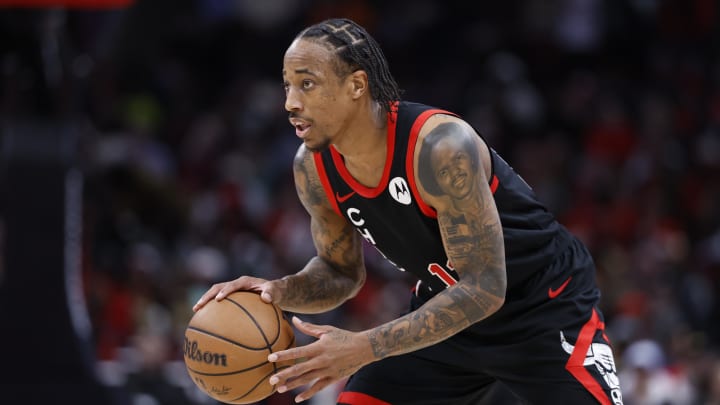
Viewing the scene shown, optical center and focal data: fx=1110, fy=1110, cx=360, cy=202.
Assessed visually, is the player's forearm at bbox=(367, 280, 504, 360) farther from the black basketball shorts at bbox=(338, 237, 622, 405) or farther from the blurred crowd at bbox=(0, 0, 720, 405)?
the blurred crowd at bbox=(0, 0, 720, 405)

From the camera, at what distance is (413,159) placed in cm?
365

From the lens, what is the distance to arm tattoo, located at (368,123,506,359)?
11.6 ft

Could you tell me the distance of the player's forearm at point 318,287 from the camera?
13.4 ft

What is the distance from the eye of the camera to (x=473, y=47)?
39.0 feet

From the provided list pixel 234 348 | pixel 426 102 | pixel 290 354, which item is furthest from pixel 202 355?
pixel 426 102

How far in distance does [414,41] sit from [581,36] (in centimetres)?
179

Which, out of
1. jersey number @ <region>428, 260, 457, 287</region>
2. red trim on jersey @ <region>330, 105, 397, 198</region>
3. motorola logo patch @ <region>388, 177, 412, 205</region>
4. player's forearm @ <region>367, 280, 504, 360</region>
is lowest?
player's forearm @ <region>367, 280, 504, 360</region>

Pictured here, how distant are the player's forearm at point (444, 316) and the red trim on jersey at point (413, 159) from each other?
0.31m

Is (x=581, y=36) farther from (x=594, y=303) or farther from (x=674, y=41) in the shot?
(x=594, y=303)

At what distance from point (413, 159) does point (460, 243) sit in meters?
0.32

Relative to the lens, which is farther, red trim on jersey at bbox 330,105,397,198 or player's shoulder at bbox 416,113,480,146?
red trim on jersey at bbox 330,105,397,198

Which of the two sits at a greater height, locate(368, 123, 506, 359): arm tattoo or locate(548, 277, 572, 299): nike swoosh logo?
locate(368, 123, 506, 359): arm tattoo

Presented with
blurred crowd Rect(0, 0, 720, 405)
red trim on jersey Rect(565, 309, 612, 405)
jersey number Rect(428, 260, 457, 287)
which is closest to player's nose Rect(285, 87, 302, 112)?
jersey number Rect(428, 260, 457, 287)

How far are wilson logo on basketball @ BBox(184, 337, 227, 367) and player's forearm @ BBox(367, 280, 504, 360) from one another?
21.7 inches
